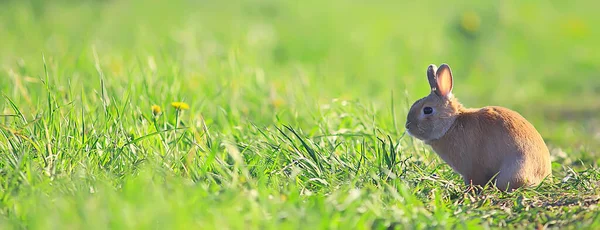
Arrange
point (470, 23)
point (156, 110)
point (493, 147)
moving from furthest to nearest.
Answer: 1. point (470, 23)
2. point (156, 110)
3. point (493, 147)

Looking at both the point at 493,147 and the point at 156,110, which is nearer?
the point at 493,147

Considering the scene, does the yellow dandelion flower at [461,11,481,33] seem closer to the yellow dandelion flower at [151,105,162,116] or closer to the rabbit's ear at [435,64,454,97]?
the rabbit's ear at [435,64,454,97]

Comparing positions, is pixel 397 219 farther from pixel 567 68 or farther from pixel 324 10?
pixel 324 10

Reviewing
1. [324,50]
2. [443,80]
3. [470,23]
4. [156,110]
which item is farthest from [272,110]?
[470,23]

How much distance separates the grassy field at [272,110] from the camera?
3443 millimetres

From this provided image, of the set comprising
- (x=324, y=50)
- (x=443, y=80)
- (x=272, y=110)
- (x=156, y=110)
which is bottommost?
(x=324, y=50)

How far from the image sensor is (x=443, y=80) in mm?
4672

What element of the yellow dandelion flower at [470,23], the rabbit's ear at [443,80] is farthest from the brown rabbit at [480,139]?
the yellow dandelion flower at [470,23]

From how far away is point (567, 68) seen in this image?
988 centimetres

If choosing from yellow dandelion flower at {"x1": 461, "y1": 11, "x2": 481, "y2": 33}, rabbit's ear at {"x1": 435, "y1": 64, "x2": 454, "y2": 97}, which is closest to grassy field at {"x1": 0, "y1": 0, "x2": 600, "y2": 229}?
yellow dandelion flower at {"x1": 461, "y1": 11, "x2": 481, "y2": 33}

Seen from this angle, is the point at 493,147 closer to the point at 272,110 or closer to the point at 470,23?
the point at 272,110

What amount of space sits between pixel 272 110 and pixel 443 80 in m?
1.68

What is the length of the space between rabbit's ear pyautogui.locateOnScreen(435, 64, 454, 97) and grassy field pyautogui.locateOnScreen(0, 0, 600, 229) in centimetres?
39

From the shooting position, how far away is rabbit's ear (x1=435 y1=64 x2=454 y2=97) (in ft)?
15.2
